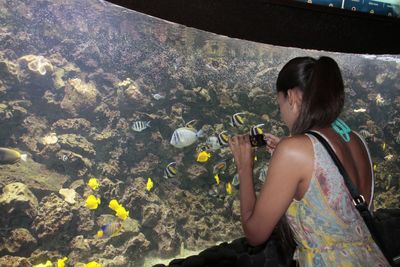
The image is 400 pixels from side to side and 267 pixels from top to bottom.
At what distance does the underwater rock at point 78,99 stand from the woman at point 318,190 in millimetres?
Answer: 8605

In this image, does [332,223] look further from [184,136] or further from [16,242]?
[16,242]

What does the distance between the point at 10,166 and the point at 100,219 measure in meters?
2.33

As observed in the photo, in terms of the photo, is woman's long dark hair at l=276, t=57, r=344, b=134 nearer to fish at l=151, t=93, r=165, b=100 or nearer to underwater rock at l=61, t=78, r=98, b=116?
fish at l=151, t=93, r=165, b=100

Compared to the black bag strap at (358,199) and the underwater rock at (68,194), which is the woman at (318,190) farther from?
the underwater rock at (68,194)

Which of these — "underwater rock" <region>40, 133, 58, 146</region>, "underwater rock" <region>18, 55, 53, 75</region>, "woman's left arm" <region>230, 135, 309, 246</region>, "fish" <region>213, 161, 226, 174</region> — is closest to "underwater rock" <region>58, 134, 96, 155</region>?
"underwater rock" <region>40, 133, 58, 146</region>

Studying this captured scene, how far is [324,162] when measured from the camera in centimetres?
130

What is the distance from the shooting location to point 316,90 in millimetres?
1467

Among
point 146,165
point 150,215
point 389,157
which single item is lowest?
point 389,157

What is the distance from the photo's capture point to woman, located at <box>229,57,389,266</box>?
129 centimetres

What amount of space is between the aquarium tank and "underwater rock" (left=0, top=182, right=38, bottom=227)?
2 cm

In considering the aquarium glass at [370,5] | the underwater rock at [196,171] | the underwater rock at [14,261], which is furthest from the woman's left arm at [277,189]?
the underwater rock at [196,171]

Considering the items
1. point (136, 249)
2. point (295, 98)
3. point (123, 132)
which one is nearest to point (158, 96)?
point (123, 132)

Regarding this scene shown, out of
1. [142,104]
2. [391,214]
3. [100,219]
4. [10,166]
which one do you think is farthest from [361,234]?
[142,104]

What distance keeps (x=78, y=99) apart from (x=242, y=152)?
852 cm
